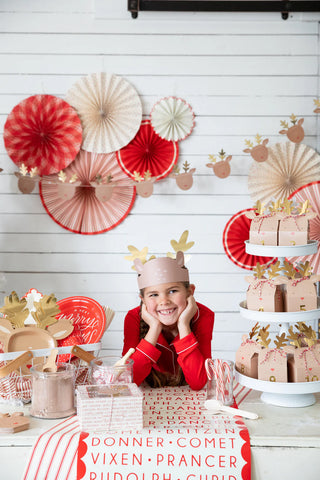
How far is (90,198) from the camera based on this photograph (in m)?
3.54

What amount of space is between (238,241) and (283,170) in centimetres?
53

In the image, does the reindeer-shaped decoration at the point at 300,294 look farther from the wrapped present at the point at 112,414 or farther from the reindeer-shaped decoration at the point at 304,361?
the wrapped present at the point at 112,414

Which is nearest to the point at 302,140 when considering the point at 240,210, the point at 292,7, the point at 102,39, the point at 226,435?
the point at 240,210

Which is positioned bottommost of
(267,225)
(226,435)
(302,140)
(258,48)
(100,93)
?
(226,435)

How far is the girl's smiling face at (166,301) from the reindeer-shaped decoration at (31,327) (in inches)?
11.0

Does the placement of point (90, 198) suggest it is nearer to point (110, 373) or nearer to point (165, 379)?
point (165, 379)

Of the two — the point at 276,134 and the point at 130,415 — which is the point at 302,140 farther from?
the point at 130,415

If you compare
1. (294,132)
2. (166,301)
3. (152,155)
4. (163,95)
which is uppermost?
(163,95)

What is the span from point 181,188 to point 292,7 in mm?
1292

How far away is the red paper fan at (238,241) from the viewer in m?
3.57

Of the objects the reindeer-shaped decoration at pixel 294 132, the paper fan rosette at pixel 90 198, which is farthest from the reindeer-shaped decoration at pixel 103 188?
the reindeer-shaped decoration at pixel 294 132

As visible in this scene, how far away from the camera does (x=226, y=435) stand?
1352 mm

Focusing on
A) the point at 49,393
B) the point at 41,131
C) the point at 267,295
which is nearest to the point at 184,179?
the point at 41,131

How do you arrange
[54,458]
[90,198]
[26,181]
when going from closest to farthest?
[54,458], [26,181], [90,198]
